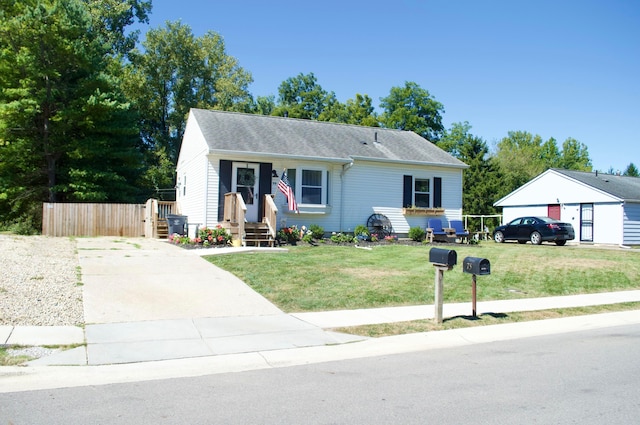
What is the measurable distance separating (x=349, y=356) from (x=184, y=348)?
222 centimetres

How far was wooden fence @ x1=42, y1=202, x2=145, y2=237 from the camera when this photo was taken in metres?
22.8

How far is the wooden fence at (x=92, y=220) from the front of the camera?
22.8 meters

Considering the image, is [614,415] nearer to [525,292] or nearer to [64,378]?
[64,378]

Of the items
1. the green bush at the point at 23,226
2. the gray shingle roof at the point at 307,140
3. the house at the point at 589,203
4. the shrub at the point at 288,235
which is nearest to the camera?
the shrub at the point at 288,235

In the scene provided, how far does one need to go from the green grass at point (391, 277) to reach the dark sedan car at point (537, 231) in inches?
299

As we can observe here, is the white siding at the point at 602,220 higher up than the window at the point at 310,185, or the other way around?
the window at the point at 310,185

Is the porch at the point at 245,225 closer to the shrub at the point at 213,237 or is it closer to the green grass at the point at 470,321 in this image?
the shrub at the point at 213,237

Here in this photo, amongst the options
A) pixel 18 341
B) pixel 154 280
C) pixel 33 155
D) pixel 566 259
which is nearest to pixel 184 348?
pixel 18 341

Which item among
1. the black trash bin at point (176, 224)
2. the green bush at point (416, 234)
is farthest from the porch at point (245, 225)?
Answer: the green bush at point (416, 234)

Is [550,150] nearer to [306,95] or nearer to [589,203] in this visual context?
[306,95]

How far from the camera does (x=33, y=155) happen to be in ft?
85.6

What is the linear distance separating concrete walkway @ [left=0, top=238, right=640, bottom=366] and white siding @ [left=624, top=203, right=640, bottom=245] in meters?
17.4

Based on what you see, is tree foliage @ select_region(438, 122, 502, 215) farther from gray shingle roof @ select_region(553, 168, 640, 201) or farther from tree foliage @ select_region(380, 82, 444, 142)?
gray shingle roof @ select_region(553, 168, 640, 201)

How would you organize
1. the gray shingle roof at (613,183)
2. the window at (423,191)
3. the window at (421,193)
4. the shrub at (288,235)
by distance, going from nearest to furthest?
1. the shrub at (288,235)
2. the window at (423,191)
3. the window at (421,193)
4. the gray shingle roof at (613,183)
